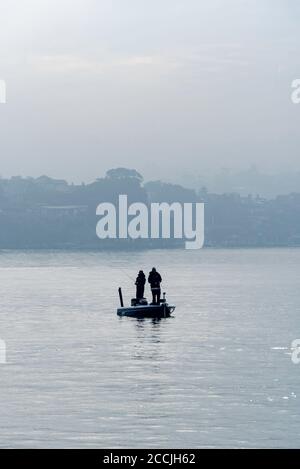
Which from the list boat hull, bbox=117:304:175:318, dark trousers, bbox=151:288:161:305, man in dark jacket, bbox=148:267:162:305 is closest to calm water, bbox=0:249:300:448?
boat hull, bbox=117:304:175:318

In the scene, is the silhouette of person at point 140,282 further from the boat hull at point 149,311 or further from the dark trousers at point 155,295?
the boat hull at point 149,311

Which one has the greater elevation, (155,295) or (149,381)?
(155,295)

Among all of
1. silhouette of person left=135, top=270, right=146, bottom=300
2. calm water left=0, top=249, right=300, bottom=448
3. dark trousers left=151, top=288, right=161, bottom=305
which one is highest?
silhouette of person left=135, top=270, right=146, bottom=300

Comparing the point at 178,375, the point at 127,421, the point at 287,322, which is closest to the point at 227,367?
the point at 178,375

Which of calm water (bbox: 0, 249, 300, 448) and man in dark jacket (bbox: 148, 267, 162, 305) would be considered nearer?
calm water (bbox: 0, 249, 300, 448)

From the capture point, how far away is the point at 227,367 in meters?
38.1

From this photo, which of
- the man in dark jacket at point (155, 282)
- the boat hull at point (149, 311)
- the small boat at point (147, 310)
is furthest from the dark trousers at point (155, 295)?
the boat hull at point (149, 311)

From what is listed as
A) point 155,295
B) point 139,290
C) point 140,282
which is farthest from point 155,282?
point 155,295

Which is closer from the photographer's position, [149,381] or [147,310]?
[149,381]

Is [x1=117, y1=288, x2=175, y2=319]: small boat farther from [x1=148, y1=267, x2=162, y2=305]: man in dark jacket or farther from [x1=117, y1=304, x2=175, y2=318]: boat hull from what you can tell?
[x1=148, y1=267, x2=162, y2=305]: man in dark jacket

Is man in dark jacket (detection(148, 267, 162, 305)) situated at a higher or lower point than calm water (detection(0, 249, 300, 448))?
higher

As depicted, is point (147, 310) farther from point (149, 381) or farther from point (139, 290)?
point (149, 381)

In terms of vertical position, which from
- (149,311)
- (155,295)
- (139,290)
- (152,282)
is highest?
(152,282)

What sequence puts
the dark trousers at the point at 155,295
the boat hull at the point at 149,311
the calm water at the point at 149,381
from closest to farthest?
1. the calm water at the point at 149,381
2. the dark trousers at the point at 155,295
3. the boat hull at the point at 149,311
